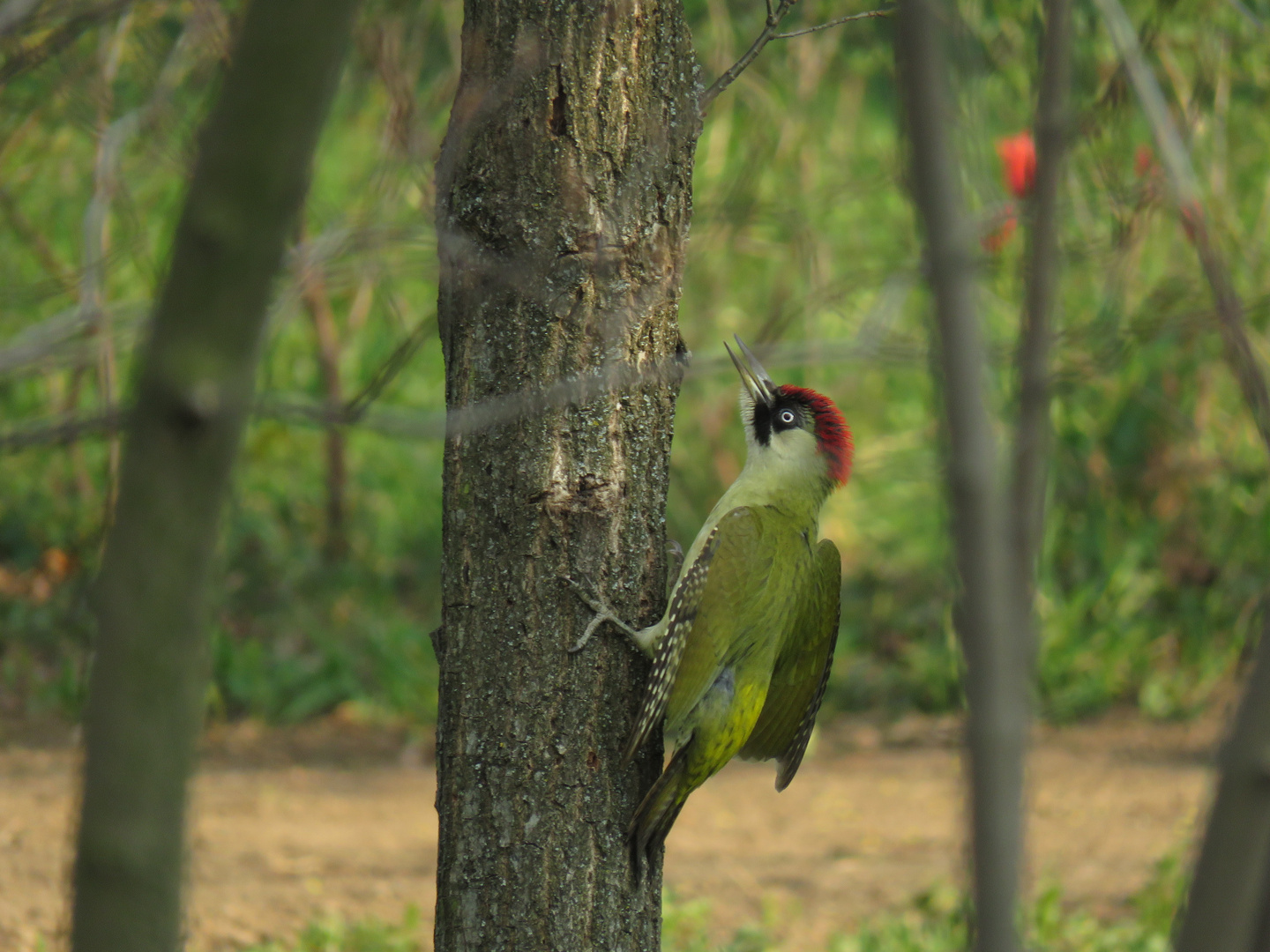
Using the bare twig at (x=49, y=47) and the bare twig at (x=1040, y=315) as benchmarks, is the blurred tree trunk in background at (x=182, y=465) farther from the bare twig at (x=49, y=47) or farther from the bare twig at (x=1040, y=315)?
the bare twig at (x=49, y=47)

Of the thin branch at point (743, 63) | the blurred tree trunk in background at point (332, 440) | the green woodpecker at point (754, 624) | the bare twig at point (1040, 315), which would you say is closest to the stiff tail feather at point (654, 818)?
the green woodpecker at point (754, 624)

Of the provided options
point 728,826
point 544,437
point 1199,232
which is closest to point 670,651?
point 544,437

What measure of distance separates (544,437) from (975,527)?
174cm

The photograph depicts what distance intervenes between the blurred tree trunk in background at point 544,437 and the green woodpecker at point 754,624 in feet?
0.35

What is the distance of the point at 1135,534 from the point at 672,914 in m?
3.94

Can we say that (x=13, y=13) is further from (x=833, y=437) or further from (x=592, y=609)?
(x=833, y=437)

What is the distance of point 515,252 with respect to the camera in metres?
2.41

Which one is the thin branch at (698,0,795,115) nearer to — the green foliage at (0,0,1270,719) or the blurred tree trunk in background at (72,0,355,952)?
the blurred tree trunk in background at (72,0,355,952)

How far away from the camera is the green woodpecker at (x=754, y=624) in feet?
8.59

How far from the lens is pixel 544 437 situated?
243 cm

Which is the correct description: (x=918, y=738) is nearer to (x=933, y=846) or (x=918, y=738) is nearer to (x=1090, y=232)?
(x=933, y=846)

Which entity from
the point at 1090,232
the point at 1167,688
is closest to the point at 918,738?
the point at 1167,688

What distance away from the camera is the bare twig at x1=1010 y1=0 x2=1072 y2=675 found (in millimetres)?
778

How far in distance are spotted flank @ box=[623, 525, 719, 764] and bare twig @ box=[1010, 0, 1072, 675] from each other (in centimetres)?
176
